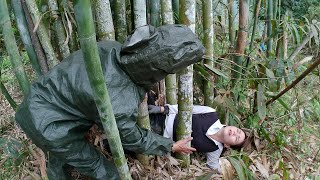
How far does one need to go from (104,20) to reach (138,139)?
492mm

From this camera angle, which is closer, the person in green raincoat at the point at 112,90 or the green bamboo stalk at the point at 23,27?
the person in green raincoat at the point at 112,90

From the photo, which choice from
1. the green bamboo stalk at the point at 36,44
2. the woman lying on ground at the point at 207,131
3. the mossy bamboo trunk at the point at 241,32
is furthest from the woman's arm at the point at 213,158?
the green bamboo stalk at the point at 36,44

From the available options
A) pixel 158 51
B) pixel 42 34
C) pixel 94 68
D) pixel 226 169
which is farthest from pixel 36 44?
pixel 226 169

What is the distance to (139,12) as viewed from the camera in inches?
56.6

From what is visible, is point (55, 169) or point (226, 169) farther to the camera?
point (55, 169)

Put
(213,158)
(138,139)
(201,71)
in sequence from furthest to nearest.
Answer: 1. (213,158)
2. (201,71)
3. (138,139)

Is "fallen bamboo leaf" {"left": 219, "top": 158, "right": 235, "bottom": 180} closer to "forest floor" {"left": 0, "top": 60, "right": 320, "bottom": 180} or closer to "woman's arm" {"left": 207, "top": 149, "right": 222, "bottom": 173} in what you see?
"forest floor" {"left": 0, "top": 60, "right": 320, "bottom": 180}

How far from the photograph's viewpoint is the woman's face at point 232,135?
1803mm

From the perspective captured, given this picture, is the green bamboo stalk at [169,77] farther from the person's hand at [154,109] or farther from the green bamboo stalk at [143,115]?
the green bamboo stalk at [143,115]

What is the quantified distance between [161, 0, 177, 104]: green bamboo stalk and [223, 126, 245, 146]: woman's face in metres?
0.31

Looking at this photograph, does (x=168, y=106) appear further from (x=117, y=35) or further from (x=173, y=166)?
(x=117, y=35)

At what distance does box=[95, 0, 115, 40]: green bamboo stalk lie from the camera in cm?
138

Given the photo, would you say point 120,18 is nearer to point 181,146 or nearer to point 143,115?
point 143,115

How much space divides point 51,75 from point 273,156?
3.89 feet
